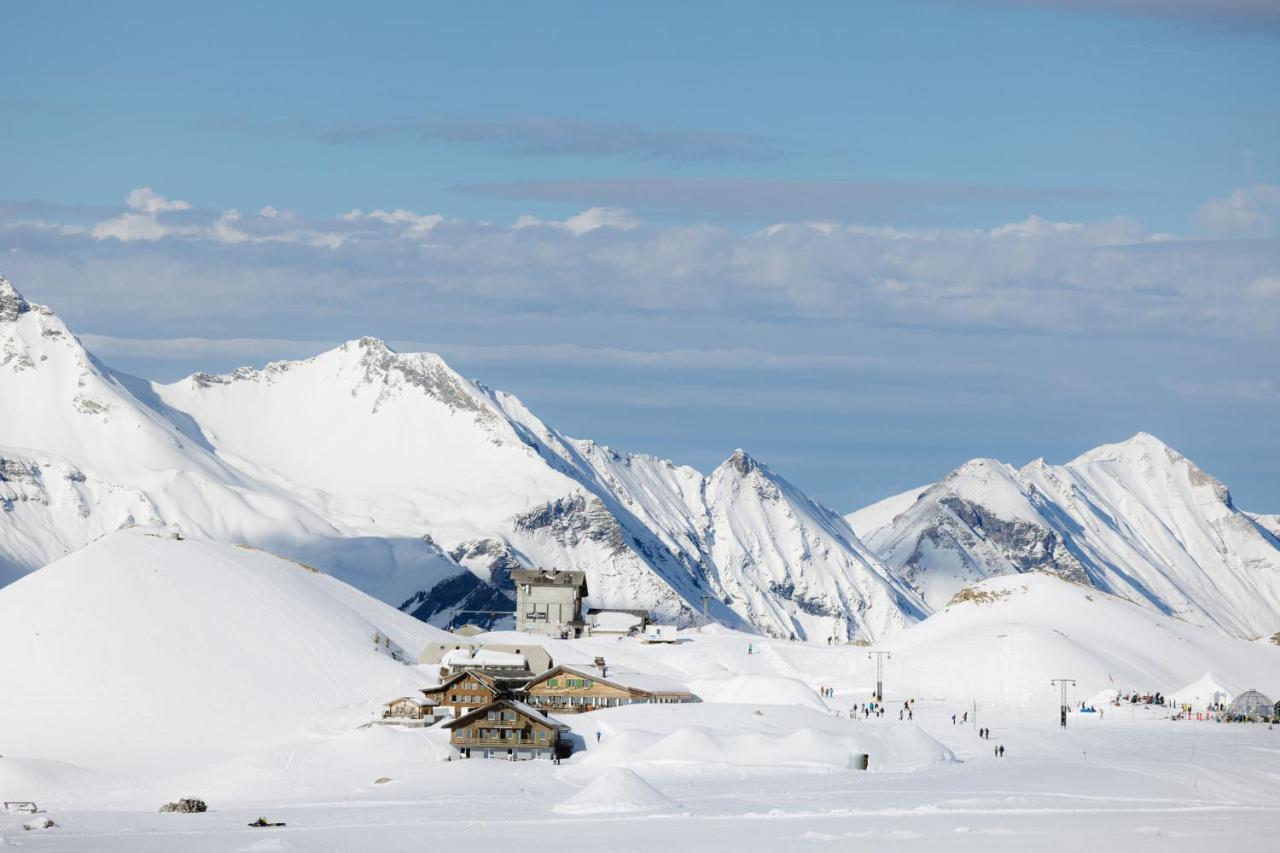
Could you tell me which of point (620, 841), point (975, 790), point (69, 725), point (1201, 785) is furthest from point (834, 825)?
point (69, 725)

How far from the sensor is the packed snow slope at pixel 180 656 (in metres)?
150

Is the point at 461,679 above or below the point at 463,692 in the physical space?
above

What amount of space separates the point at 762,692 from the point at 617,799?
6361cm

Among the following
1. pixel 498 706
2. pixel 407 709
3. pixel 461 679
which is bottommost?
pixel 498 706

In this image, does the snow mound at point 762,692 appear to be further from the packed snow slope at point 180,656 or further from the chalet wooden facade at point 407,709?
the chalet wooden facade at point 407,709

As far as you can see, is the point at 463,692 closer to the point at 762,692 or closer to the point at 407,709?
the point at 407,709

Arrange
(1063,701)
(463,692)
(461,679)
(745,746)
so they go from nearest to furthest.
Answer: (745,746), (461,679), (463,692), (1063,701)

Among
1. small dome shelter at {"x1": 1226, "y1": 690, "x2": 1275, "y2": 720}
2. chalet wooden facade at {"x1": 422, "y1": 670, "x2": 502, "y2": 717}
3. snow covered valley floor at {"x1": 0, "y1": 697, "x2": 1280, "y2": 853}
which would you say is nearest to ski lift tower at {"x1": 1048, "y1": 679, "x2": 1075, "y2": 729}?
small dome shelter at {"x1": 1226, "y1": 690, "x2": 1275, "y2": 720}

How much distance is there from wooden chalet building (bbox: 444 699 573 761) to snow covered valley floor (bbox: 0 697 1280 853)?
2.30 metres

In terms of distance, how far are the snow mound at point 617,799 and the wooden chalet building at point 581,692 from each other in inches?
1963

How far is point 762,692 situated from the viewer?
170 m

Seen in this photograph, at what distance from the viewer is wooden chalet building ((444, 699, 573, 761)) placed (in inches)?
5384

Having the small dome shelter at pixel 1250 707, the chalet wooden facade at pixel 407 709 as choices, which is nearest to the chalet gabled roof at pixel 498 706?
the chalet wooden facade at pixel 407 709

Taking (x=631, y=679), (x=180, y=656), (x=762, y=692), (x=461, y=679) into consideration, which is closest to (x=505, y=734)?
(x=461, y=679)
